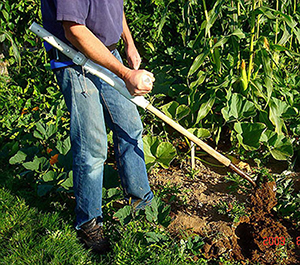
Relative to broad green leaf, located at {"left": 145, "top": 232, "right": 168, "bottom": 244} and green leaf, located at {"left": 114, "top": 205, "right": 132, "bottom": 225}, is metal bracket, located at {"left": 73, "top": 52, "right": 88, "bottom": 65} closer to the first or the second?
green leaf, located at {"left": 114, "top": 205, "right": 132, "bottom": 225}

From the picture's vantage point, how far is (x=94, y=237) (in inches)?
95.0

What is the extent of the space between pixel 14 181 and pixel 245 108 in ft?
6.53

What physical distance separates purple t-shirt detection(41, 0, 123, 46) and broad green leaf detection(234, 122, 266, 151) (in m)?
1.35

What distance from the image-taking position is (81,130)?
221cm

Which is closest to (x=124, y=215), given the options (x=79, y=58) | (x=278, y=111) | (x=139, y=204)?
(x=139, y=204)

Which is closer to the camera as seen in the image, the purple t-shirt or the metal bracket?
the purple t-shirt

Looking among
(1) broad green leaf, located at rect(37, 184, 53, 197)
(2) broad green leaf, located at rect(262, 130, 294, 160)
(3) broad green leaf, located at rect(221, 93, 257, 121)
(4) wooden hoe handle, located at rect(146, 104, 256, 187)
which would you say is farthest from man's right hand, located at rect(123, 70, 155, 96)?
(2) broad green leaf, located at rect(262, 130, 294, 160)

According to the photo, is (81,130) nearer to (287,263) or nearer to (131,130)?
(131,130)

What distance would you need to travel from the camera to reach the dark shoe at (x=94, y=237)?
2.40m

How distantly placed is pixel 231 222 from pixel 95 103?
48.6 inches

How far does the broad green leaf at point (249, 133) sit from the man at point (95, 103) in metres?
0.96

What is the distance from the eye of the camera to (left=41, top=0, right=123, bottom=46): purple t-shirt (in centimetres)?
180

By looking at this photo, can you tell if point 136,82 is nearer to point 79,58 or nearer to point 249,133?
point 79,58

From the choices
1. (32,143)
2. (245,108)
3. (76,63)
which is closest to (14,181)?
(32,143)
